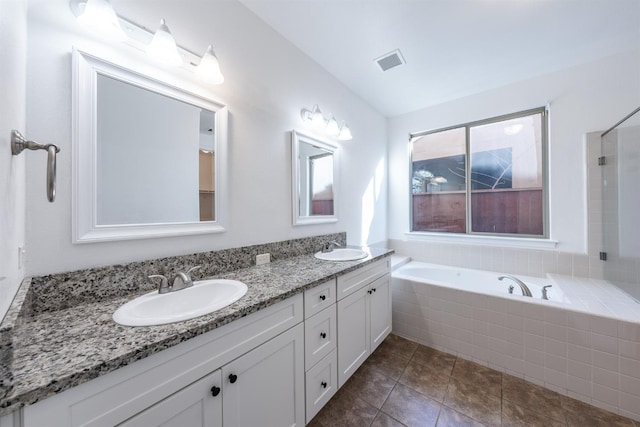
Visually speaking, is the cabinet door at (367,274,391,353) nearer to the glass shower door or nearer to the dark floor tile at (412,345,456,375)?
the dark floor tile at (412,345,456,375)

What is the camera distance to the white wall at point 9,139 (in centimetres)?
61

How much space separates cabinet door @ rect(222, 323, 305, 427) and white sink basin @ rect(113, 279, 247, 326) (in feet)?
0.80

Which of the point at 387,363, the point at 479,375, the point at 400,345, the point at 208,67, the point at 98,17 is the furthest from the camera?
the point at 400,345

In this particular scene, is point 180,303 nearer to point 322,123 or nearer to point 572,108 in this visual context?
point 322,123

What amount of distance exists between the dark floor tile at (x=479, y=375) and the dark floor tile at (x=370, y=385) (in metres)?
0.55

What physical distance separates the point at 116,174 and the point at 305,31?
1630 millimetres

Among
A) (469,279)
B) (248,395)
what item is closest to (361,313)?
(248,395)

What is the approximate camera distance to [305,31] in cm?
177

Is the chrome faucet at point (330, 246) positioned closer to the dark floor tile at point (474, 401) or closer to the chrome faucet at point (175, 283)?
the chrome faucet at point (175, 283)

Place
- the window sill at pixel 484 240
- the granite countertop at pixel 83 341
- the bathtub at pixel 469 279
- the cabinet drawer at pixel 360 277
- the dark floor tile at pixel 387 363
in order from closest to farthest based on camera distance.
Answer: the granite countertop at pixel 83 341 < the cabinet drawer at pixel 360 277 < the dark floor tile at pixel 387 363 < the bathtub at pixel 469 279 < the window sill at pixel 484 240

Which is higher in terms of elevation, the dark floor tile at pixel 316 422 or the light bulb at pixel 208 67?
the light bulb at pixel 208 67

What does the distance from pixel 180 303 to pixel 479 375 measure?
213 centimetres

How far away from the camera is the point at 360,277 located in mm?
1680

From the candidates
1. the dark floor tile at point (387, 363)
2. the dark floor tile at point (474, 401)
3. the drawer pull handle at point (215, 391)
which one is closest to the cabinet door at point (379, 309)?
the dark floor tile at point (387, 363)
